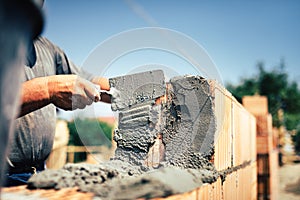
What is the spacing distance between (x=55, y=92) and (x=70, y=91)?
0.12m

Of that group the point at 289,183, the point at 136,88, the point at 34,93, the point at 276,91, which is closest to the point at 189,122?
the point at 136,88

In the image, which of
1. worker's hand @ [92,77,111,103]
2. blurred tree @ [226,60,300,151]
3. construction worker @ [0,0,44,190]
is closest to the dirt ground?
blurred tree @ [226,60,300,151]

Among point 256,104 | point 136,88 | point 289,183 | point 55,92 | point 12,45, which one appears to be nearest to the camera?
point 12,45

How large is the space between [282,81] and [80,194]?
81.6 feet

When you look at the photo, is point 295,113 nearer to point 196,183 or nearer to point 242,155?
point 242,155

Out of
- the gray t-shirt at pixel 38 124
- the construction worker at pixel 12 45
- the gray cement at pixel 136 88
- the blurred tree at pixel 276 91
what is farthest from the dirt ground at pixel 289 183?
the construction worker at pixel 12 45

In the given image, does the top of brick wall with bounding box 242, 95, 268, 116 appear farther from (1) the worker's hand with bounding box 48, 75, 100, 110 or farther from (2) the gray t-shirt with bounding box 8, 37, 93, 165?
(1) the worker's hand with bounding box 48, 75, 100, 110

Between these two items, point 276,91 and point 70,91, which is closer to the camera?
point 70,91

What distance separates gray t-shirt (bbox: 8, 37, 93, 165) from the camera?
3.17m

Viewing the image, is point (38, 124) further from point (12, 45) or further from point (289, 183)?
point (289, 183)

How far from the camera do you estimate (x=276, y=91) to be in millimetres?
23797

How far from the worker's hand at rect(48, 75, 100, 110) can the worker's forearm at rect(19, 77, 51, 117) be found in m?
0.04

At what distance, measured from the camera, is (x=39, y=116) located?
3303 mm

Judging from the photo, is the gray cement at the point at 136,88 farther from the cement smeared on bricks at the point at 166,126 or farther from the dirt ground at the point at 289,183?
the dirt ground at the point at 289,183
